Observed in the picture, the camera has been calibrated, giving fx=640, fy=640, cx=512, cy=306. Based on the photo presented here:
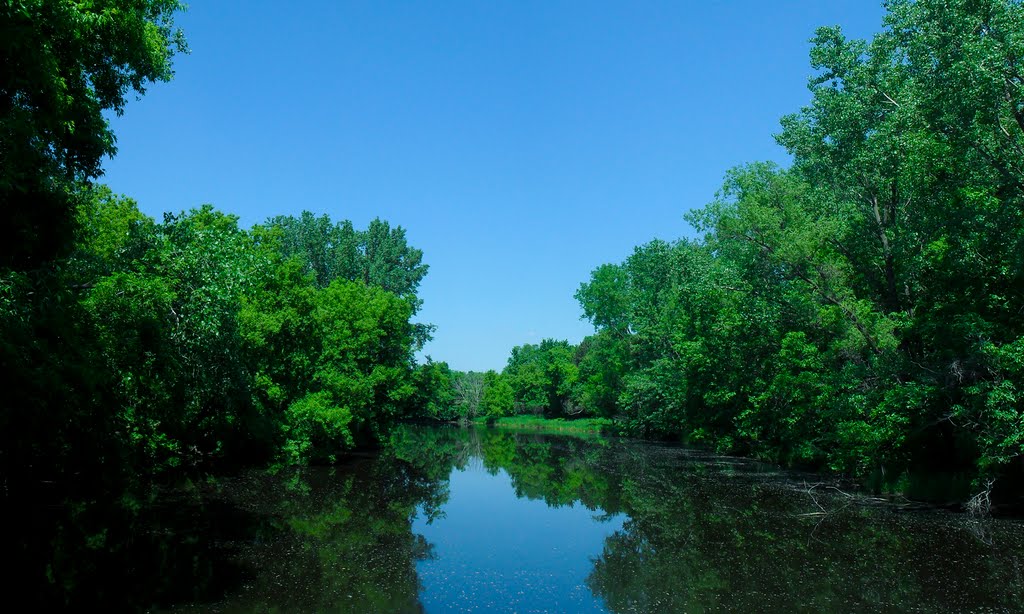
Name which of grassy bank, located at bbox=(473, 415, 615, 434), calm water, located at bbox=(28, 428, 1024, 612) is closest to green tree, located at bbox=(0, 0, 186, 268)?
calm water, located at bbox=(28, 428, 1024, 612)

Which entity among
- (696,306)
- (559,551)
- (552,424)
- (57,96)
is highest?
(696,306)

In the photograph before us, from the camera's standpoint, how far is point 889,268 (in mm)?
28062

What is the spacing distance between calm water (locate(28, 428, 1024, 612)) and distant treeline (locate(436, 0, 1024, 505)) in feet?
12.1

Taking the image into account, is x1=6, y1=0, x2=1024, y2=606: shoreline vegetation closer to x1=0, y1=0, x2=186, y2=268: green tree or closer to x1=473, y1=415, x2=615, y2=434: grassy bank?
x1=0, y1=0, x2=186, y2=268: green tree

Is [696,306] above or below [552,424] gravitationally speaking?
above

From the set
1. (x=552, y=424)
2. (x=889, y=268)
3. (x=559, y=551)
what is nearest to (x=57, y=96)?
(x=559, y=551)

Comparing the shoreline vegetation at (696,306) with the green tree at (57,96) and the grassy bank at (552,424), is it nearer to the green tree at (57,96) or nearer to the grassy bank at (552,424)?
the green tree at (57,96)

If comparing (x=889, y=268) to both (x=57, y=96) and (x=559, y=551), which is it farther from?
(x=57, y=96)

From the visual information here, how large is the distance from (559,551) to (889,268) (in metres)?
19.9

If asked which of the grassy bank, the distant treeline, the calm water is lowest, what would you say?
the calm water

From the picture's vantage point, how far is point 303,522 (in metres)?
21.4

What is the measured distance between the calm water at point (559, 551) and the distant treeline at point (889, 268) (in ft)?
12.1

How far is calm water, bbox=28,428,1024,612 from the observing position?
44.5ft

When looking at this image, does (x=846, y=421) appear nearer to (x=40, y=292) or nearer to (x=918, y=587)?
(x=918, y=587)
